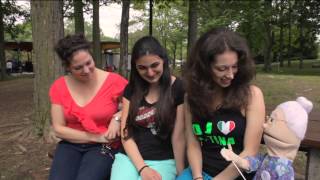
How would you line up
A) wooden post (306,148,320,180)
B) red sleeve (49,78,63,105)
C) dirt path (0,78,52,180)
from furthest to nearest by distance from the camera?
dirt path (0,78,52,180)
red sleeve (49,78,63,105)
wooden post (306,148,320,180)

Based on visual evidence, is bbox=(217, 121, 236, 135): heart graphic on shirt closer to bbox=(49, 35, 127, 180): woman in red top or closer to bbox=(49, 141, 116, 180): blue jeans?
bbox=(49, 35, 127, 180): woman in red top

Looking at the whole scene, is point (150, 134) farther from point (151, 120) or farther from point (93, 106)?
point (93, 106)

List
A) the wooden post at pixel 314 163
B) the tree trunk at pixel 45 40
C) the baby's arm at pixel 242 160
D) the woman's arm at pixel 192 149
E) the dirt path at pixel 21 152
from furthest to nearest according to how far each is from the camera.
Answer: the tree trunk at pixel 45 40, the dirt path at pixel 21 152, the wooden post at pixel 314 163, the woman's arm at pixel 192 149, the baby's arm at pixel 242 160

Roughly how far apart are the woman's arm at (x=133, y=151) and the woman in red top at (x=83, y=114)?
0.42ft

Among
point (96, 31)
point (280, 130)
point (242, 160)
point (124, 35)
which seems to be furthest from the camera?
point (96, 31)

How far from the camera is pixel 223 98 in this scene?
2.49 meters

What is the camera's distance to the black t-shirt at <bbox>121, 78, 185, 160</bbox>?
2787 mm

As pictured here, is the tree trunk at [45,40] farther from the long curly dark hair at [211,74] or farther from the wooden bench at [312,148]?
the wooden bench at [312,148]

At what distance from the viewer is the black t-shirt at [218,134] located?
2.45 meters

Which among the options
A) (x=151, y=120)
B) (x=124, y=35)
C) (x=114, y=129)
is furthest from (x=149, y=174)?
(x=124, y=35)

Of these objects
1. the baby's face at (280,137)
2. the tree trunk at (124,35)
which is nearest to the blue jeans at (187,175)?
the baby's face at (280,137)

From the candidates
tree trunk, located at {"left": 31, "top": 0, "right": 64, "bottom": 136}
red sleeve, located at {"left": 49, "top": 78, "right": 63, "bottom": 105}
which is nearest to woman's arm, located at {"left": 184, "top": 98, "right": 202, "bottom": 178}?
red sleeve, located at {"left": 49, "top": 78, "right": 63, "bottom": 105}

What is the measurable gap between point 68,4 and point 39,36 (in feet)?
42.4

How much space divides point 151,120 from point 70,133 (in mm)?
677
